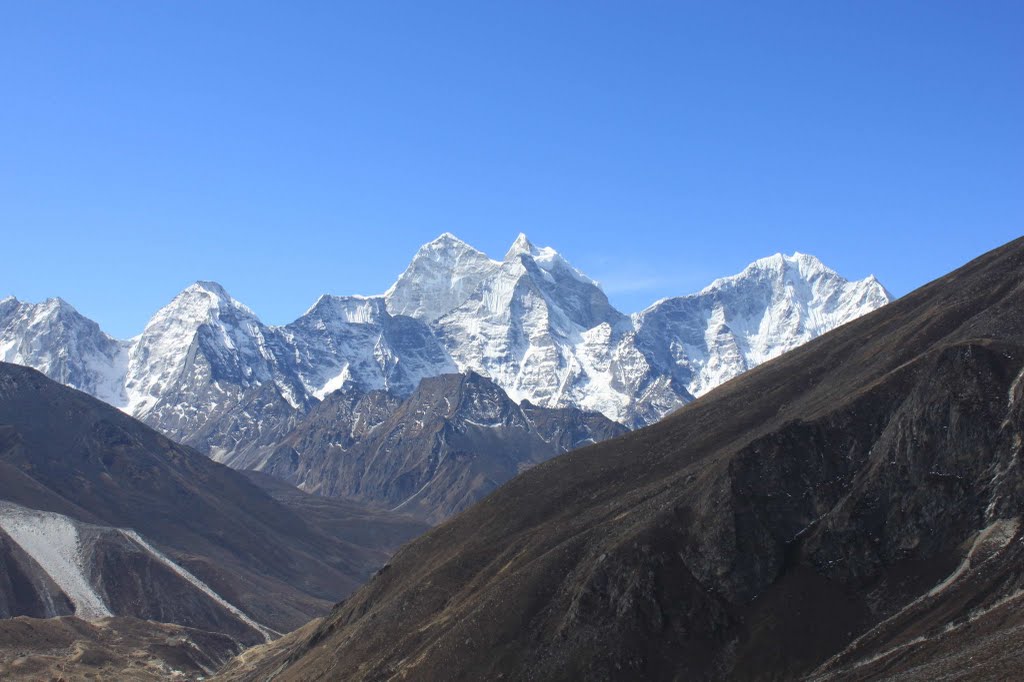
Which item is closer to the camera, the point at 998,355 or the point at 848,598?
the point at 848,598

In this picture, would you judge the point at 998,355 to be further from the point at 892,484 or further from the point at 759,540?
the point at 759,540

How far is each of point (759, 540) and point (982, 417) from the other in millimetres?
31101

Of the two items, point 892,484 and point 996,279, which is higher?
point 996,279

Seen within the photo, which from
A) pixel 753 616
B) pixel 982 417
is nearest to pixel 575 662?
pixel 753 616

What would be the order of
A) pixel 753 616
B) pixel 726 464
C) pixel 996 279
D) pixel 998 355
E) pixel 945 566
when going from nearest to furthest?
pixel 945 566 < pixel 753 616 < pixel 998 355 < pixel 726 464 < pixel 996 279

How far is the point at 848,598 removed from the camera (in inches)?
5305

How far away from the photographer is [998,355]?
14925 cm

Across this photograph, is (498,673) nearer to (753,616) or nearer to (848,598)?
(753,616)

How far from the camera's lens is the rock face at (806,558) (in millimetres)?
127750

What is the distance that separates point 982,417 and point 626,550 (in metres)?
47.5

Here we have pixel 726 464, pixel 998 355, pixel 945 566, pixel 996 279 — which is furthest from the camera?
pixel 996 279

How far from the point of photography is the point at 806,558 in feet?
471

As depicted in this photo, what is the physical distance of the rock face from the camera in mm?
127750

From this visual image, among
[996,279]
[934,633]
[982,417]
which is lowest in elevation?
[934,633]
